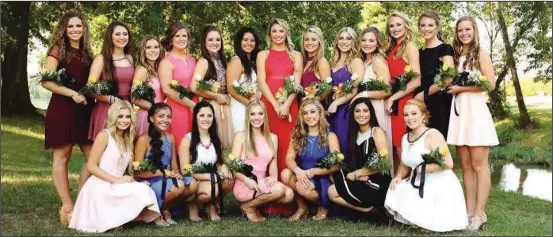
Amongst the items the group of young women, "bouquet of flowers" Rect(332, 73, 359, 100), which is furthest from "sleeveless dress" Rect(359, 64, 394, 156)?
"bouquet of flowers" Rect(332, 73, 359, 100)

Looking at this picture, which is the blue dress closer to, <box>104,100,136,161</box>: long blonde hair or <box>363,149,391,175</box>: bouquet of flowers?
<box>363,149,391,175</box>: bouquet of flowers

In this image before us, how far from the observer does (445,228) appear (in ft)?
21.8

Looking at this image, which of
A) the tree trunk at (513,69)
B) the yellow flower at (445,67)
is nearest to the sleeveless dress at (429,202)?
the yellow flower at (445,67)

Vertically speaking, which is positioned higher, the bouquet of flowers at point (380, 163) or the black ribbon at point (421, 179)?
the bouquet of flowers at point (380, 163)

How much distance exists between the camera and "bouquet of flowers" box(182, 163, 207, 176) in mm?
7105

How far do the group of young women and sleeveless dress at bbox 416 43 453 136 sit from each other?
1 centimetres

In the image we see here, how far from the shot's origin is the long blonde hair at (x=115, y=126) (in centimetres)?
682

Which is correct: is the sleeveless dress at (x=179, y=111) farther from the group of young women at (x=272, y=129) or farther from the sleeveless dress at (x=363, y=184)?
the sleeveless dress at (x=363, y=184)

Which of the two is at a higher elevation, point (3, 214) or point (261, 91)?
point (261, 91)

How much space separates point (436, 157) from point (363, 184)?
0.93m

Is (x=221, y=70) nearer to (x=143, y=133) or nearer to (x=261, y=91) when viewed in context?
(x=261, y=91)

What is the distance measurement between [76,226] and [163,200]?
977 mm

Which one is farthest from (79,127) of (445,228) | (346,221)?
(445,228)

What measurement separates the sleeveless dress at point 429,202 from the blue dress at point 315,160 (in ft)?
2.58
